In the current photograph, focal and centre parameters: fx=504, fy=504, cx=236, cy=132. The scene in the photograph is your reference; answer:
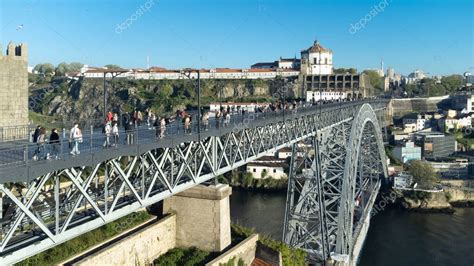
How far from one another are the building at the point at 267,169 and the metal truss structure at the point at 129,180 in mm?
23392

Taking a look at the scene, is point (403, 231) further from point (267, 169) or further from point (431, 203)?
point (267, 169)

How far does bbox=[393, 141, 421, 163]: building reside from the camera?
53953 millimetres

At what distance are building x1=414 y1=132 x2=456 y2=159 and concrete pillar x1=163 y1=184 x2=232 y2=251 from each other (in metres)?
44.2

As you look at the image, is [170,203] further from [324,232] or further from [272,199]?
[272,199]

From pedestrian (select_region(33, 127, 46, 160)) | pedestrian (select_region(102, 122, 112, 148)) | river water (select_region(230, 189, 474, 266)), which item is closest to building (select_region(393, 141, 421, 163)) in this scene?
river water (select_region(230, 189, 474, 266))

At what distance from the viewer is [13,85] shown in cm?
1465

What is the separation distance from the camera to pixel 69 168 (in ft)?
30.2

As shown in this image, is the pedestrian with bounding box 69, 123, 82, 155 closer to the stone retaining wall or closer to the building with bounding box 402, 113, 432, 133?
the stone retaining wall

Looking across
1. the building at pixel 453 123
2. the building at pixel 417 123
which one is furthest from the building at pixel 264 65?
the building at pixel 453 123

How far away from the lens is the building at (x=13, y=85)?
47.4 feet

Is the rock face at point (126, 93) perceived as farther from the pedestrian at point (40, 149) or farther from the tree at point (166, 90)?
the pedestrian at point (40, 149)

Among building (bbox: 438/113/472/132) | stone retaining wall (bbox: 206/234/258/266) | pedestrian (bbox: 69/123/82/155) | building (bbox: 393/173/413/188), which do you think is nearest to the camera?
pedestrian (bbox: 69/123/82/155)

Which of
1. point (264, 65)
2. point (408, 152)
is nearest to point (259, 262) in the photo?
point (408, 152)

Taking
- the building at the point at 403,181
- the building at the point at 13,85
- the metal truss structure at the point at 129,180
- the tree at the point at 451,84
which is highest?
the tree at the point at 451,84
